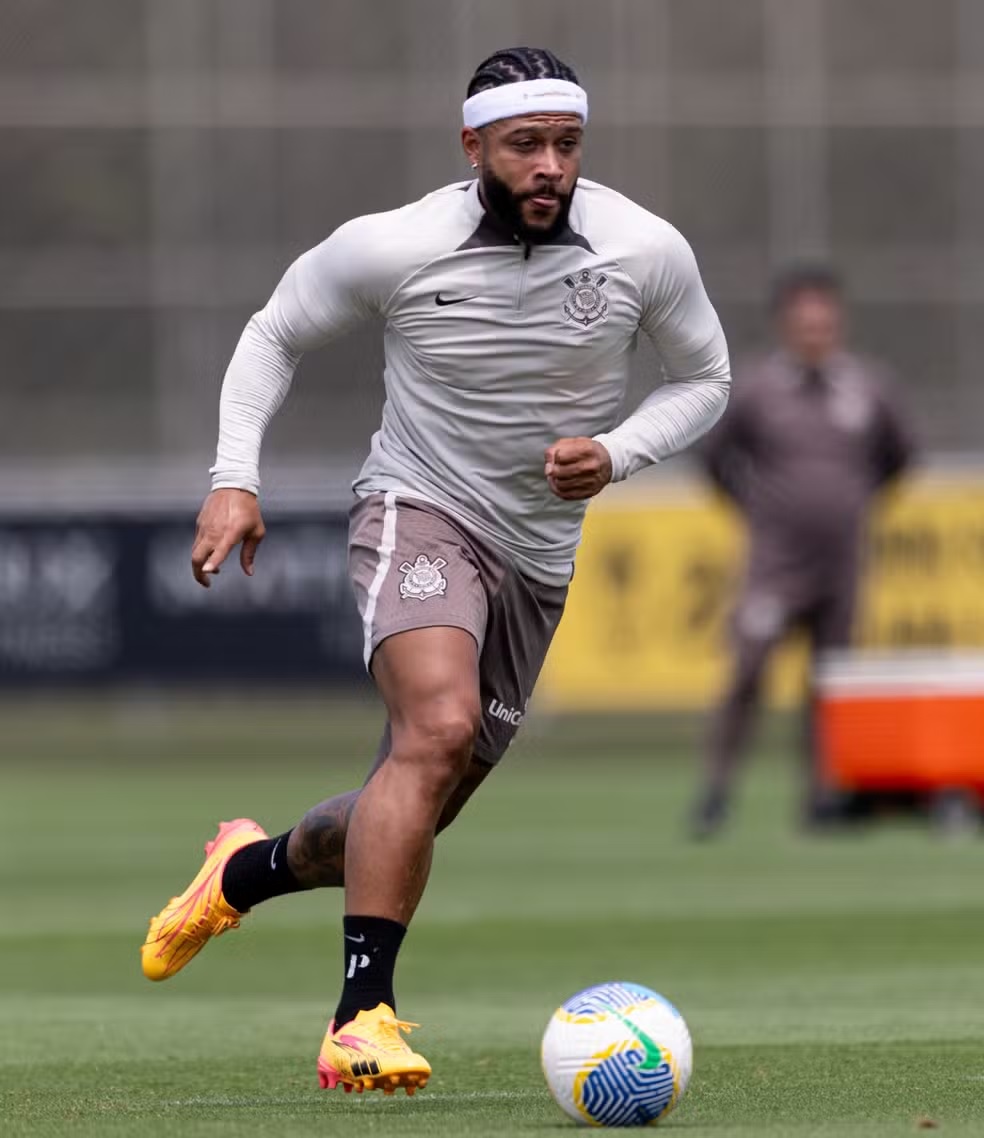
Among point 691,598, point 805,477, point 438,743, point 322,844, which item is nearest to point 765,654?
point 805,477

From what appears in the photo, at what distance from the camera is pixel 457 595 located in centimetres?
661

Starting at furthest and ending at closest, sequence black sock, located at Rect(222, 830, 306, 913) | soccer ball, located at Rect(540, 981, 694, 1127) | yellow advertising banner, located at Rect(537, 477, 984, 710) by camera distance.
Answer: yellow advertising banner, located at Rect(537, 477, 984, 710) < black sock, located at Rect(222, 830, 306, 913) < soccer ball, located at Rect(540, 981, 694, 1127)

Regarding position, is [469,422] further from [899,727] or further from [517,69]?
[899,727]

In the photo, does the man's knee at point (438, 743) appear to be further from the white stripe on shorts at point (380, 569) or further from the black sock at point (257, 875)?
the black sock at point (257, 875)

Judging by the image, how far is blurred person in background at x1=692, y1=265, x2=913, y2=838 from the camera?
14.8 meters

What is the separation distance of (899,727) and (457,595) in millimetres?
8511

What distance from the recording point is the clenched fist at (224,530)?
6.38 metres

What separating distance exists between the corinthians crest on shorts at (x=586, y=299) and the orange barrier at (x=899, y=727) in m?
8.20

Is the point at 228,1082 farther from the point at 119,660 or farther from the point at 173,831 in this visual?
the point at 119,660

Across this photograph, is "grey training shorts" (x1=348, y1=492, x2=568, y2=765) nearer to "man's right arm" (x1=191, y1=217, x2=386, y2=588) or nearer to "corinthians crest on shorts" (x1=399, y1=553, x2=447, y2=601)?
"corinthians crest on shorts" (x1=399, y1=553, x2=447, y2=601)

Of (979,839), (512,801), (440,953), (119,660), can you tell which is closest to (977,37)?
(119,660)

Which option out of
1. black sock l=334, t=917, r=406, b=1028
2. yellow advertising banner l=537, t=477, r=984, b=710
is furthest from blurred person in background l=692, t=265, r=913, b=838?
black sock l=334, t=917, r=406, b=1028

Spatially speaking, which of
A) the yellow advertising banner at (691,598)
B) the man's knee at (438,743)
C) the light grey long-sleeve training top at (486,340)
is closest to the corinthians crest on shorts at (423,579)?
the light grey long-sleeve training top at (486,340)

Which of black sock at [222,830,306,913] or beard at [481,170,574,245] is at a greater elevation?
beard at [481,170,574,245]
